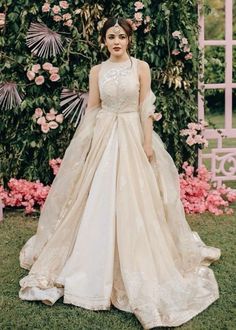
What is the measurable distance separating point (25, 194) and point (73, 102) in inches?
33.4

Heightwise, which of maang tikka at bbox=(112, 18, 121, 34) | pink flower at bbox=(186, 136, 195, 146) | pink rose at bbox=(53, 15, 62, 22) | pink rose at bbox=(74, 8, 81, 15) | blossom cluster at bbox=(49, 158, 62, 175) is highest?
pink rose at bbox=(74, 8, 81, 15)

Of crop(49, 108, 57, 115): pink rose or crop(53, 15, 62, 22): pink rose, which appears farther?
crop(49, 108, 57, 115): pink rose

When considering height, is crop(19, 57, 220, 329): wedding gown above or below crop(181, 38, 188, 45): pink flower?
below

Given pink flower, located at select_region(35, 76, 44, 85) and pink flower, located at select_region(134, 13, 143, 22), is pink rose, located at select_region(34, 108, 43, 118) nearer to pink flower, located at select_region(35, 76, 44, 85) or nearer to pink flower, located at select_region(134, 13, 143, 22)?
pink flower, located at select_region(35, 76, 44, 85)

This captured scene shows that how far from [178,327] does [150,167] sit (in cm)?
92

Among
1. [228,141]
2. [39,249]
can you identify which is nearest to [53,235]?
[39,249]

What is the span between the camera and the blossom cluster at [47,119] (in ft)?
16.1

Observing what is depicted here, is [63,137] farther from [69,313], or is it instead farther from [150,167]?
[69,313]

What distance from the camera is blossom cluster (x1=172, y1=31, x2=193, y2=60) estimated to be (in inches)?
190

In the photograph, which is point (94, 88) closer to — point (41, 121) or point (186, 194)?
point (41, 121)

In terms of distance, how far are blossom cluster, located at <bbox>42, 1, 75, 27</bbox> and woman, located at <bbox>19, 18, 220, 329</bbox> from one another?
1.47 meters

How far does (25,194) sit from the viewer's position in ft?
16.3

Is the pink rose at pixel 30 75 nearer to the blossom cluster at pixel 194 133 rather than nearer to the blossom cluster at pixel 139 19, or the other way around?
the blossom cluster at pixel 139 19

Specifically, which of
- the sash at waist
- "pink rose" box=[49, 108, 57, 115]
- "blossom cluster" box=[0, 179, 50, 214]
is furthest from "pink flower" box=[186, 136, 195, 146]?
the sash at waist
